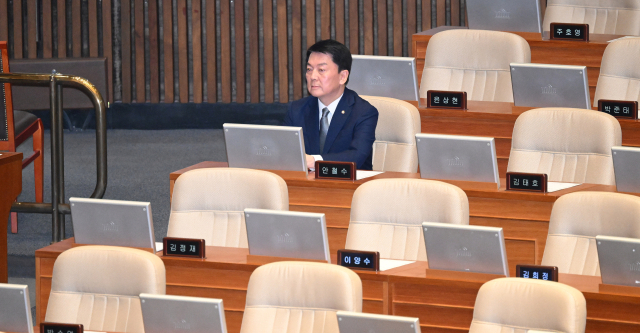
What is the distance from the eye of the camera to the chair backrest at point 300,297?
2740 millimetres

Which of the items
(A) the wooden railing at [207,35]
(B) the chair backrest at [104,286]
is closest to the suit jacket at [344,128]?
(B) the chair backrest at [104,286]

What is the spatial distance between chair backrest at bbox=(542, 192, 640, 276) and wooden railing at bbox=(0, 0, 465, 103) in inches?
174

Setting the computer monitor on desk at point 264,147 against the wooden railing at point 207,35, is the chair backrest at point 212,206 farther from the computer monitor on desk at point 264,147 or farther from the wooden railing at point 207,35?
the wooden railing at point 207,35

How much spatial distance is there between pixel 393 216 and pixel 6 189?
170 centimetres

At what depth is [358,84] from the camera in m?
4.84

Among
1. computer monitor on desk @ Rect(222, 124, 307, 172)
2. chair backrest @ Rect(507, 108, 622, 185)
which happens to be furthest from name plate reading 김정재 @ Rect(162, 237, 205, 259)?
chair backrest @ Rect(507, 108, 622, 185)

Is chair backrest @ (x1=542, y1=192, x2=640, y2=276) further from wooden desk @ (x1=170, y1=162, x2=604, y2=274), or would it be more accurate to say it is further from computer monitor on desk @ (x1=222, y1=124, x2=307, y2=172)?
computer monitor on desk @ (x1=222, y1=124, x2=307, y2=172)

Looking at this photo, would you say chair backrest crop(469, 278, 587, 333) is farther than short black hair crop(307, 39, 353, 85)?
No

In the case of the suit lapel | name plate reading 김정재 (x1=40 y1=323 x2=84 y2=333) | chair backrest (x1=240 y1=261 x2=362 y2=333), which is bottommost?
name plate reading 김정재 (x1=40 y1=323 x2=84 y2=333)

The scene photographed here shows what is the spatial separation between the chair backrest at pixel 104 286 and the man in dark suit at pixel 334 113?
4.22 ft

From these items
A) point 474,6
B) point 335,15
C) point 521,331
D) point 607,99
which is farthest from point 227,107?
point 521,331

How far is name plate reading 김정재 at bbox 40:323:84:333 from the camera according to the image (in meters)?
2.73

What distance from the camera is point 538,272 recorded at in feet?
9.56

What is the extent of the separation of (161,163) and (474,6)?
2.33 m
